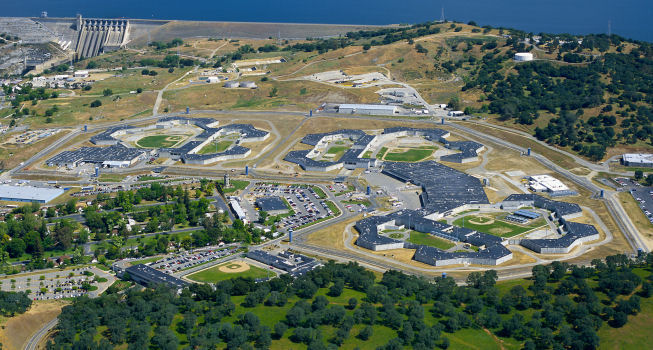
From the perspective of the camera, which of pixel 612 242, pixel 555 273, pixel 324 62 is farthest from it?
pixel 324 62

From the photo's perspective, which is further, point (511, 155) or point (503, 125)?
point (503, 125)

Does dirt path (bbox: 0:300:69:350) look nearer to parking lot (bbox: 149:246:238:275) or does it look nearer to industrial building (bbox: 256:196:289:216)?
parking lot (bbox: 149:246:238:275)

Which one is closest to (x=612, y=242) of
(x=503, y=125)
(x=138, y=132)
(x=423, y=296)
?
(x=423, y=296)

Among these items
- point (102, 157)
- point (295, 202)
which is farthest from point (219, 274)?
point (102, 157)

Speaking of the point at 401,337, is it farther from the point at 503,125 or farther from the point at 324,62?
the point at 324,62

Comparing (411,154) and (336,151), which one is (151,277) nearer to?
(336,151)

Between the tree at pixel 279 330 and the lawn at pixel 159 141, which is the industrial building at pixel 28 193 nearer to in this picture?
the lawn at pixel 159 141
